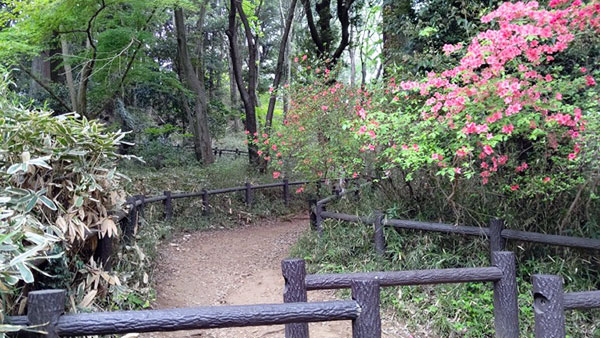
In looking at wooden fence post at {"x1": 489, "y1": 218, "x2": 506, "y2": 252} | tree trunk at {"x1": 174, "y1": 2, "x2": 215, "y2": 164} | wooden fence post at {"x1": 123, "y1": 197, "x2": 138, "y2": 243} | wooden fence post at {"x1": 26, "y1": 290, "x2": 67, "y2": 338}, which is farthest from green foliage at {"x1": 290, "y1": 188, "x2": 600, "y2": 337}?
tree trunk at {"x1": 174, "y1": 2, "x2": 215, "y2": 164}

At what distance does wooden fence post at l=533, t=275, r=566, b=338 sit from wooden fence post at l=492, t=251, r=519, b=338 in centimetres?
43

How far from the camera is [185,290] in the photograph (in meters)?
4.94

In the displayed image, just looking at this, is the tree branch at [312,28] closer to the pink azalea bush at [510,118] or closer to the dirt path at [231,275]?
the dirt path at [231,275]

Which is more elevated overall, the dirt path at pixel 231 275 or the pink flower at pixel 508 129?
the pink flower at pixel 508 129

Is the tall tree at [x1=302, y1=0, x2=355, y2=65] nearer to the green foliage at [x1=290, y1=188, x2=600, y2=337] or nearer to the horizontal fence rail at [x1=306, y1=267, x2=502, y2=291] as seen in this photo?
the green foliage at [x1=290, y1=188, x2=600, y2=337]

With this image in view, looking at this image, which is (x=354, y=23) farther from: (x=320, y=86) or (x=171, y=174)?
(x=171, y=174)

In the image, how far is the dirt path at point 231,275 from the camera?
3.96 meters

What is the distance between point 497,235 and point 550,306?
74.8 inches

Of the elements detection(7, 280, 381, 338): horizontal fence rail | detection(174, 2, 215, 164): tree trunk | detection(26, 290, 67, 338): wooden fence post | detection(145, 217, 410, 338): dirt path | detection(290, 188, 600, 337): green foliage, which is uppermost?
detection(174, 2, 215, 164): tree trunk

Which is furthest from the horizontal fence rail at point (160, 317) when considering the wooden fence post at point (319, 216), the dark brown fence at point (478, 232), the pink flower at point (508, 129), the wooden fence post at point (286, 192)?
the wooden fence post at point (286, 192)

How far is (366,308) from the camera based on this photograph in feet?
6.16

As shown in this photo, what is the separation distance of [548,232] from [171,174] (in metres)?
7.92

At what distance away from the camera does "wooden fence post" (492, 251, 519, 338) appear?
258cm

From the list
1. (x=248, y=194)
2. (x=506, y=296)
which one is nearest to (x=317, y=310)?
(x=506, y=296)
